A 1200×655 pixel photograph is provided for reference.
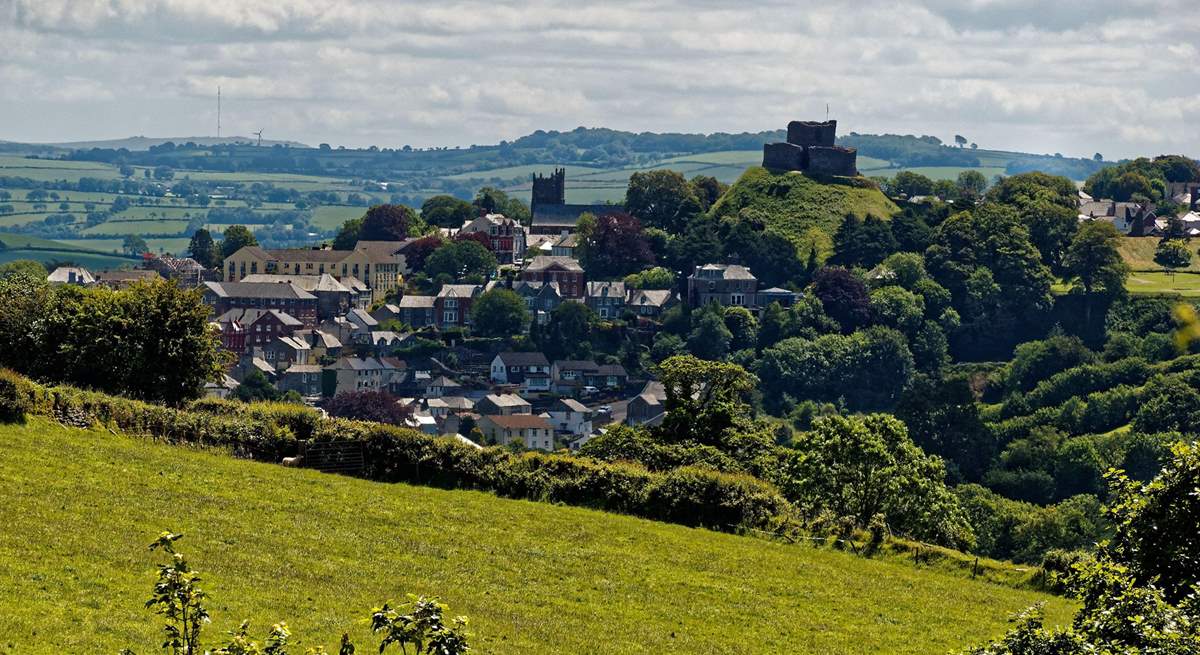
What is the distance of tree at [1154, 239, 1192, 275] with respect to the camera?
575 ft

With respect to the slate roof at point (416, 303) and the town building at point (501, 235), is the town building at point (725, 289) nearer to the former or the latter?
the slate roof at point (416, 303)

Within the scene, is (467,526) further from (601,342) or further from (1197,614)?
(601,342)

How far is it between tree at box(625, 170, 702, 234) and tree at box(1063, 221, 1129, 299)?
4161cm

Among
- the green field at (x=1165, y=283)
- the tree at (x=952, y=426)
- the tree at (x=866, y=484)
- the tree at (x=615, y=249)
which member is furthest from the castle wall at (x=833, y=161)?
the tree at (x=866, y=484)

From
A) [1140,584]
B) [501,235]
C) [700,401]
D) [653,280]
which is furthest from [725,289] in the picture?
[1140,584]

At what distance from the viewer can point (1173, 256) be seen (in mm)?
176375

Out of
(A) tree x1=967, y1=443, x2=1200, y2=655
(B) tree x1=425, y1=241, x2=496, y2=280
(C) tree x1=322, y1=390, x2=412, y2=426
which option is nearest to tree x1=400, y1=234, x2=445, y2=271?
(B) tree x1=425, y1=241, x2=496, y2=280

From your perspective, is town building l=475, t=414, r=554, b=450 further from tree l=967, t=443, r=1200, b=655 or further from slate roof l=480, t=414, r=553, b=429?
tree l=967, t=443, r=1200, b=655

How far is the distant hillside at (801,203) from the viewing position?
185 meters

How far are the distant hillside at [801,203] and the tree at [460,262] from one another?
24.8m

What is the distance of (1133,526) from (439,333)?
147 meters

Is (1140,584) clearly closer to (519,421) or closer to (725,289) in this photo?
(519,421)

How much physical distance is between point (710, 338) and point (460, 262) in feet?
103

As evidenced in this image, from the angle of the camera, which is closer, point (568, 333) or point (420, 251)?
point (568, 333)
